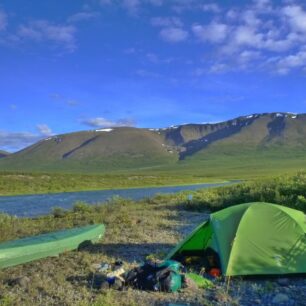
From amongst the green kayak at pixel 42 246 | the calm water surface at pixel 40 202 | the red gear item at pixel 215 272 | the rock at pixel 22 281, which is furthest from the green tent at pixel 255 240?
the calm water surface at pixel 40 202

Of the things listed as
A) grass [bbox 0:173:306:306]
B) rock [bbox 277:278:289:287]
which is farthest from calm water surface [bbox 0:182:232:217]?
rock [bbox 277:278:289:287]

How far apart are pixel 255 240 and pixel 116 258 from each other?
163 inches

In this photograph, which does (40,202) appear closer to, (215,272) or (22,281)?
(22,281)

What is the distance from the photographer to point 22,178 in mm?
86250

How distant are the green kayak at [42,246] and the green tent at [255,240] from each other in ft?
11.7

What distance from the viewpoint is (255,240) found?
12.4 m

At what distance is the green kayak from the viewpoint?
44.5 feet

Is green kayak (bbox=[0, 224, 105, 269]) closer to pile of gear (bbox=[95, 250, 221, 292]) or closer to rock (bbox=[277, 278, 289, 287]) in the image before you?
pile of gear (bbox=[95, 250, 221, 292])

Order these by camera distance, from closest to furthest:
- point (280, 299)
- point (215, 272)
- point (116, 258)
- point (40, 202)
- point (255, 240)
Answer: point (280, 299), point (215, 272), point (255, 240), point (116, 258), point (40, 202)

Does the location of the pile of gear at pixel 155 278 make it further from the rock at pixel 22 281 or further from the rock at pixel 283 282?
the rock at pixel 22 281

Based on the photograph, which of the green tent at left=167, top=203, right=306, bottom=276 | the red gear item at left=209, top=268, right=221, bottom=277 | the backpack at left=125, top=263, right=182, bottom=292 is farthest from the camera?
the red gear item at left=209, top=268, right=221, bottom=277

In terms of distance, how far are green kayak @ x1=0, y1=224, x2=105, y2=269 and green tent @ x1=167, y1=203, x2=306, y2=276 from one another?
3551mm

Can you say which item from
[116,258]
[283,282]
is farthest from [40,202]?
[283,282]

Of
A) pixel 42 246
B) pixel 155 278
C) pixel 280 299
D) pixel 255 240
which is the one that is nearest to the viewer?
pixel 280 299
